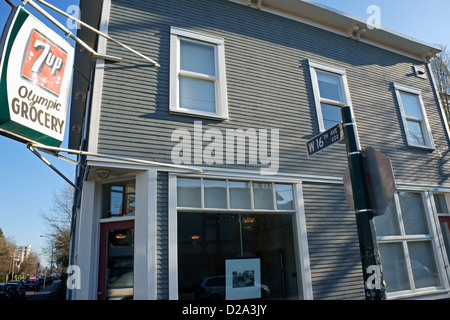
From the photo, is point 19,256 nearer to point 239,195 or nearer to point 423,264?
point 239,195

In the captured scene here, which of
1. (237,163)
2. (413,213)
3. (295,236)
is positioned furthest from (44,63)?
(413,213)

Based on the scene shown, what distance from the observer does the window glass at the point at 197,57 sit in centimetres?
739

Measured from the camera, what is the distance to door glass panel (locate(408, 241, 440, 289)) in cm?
830

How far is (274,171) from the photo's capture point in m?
7.28

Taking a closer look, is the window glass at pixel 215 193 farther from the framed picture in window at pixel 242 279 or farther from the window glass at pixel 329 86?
the window glass at pixel 329 86

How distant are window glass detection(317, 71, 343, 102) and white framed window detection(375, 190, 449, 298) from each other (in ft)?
10.1

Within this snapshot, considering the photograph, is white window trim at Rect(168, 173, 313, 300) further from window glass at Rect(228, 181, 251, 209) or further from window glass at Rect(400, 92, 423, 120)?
window glass at Rect(400, 92, 423, 120)

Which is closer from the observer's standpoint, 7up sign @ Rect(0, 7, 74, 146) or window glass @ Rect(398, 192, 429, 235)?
7up sign @ Rect(0, 7, 74, 146)

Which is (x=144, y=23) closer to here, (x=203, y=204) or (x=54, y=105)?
(x=54, y=105)

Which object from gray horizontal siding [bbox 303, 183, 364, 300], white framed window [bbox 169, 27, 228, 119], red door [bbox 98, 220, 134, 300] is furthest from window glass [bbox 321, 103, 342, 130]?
red door [bbox 98, 220, 134, 300]

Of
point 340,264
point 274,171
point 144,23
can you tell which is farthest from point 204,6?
point 340,264

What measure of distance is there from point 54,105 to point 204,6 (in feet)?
15.3

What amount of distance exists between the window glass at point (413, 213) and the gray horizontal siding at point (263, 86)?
0.56 m

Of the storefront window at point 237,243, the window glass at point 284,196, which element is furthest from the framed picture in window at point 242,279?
the window glass at point 284,196
